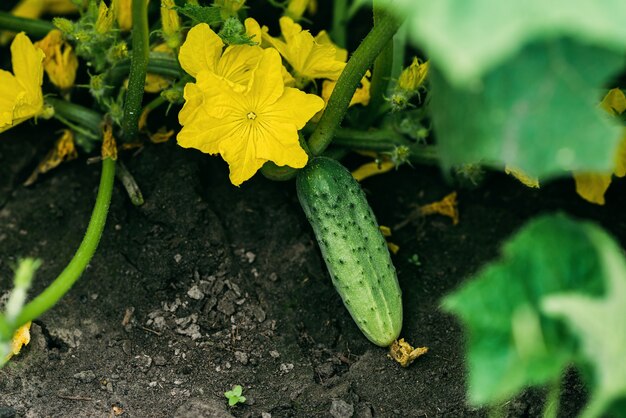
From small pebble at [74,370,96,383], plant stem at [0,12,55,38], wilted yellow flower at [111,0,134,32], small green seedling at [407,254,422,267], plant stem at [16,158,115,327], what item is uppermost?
wilted yellow flower at [111,0,134,32]

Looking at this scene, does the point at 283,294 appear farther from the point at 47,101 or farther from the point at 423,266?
the point at 47,101

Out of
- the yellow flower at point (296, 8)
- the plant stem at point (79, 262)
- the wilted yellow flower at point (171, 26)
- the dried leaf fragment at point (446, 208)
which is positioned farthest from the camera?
the dried leaf fragment at point (446, 208)

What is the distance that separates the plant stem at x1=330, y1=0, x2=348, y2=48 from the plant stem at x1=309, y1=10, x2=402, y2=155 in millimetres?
496

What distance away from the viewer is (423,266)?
2.38 meters

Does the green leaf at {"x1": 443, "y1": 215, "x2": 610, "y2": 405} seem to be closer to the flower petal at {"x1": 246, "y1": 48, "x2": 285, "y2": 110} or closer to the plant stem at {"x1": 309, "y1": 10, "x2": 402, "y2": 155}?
the plant stem at {"x1": 309, "y1": 10, "x2": 402, "y2": 155}

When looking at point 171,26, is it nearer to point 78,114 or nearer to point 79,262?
point 78,114

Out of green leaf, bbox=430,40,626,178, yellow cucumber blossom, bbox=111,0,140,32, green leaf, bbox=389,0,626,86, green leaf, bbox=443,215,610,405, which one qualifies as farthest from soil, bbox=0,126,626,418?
green leaf, bbox=389,0,626,86

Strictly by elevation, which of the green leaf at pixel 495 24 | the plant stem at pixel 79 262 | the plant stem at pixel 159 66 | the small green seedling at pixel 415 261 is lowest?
the small green seedling at pixel 415 261

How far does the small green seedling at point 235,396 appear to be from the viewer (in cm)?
202

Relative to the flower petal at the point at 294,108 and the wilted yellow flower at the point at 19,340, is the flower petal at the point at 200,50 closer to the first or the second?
the flower petal at the point at 294,108

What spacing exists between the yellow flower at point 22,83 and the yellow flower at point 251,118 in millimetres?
421

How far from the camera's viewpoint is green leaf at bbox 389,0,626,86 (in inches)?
40.6

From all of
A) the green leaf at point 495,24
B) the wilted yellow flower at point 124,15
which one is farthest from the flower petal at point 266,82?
the green leaf at point 495,24

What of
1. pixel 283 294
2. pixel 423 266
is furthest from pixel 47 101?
pixel 423 266
